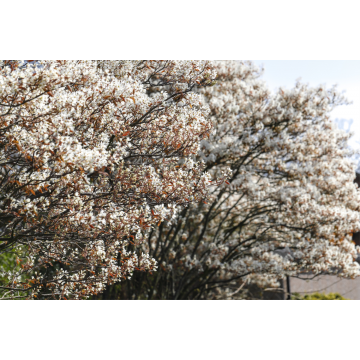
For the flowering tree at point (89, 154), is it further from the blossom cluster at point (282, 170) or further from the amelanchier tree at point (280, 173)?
the blossom cluster at point (282, 170)

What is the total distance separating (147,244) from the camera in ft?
22.2

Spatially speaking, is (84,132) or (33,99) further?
(84,132)

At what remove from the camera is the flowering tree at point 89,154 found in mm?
2205

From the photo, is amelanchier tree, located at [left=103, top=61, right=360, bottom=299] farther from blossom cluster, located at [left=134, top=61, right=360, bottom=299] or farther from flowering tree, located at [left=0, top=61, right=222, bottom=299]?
flowering tree, located at [left=0, top=61, right=222, bottom=299]

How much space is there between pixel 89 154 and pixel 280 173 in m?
4.52

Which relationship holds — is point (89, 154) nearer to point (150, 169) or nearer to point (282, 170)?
point (150, 169)

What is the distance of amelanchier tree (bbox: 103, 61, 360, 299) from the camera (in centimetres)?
545

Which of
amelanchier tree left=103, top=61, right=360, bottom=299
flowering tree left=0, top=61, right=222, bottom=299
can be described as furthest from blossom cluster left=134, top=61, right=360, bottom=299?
flowering tree left=0, top=61, right=222, bottom=299

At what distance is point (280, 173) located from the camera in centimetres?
603

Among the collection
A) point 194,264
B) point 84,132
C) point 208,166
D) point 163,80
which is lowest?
point 194,264

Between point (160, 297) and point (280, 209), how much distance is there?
2.91 meters

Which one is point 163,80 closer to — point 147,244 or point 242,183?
point 242,183
